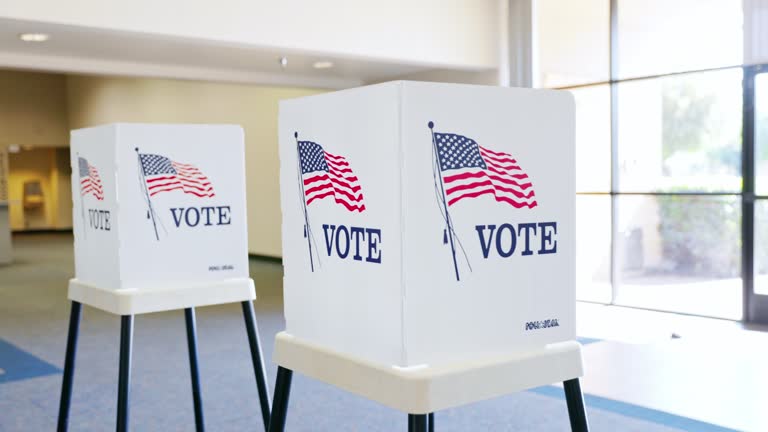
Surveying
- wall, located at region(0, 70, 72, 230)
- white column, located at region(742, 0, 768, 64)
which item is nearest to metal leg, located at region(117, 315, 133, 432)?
white column, located at region(742, 0, 768, 64)

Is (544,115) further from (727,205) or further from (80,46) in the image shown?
(727,205)

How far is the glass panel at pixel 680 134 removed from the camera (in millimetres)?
7273

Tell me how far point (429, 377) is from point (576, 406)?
0.33 meters

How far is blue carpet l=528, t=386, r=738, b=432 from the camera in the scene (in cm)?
360

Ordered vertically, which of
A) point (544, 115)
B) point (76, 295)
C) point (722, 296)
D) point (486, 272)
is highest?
point (544, 115)

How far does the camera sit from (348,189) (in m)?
1.32

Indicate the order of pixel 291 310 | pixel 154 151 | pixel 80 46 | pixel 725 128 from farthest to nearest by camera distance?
pixel 725 128
pixel 80 46
pixel 154 151
pixel 291 310

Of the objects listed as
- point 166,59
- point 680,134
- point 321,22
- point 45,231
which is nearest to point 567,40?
point 680,134

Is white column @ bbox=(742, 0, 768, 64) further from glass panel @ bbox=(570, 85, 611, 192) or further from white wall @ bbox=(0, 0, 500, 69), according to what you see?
white wall @ bbox=(0, 0, 500, 69)

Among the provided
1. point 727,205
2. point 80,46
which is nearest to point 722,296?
point 727,205

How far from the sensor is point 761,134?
260 inches

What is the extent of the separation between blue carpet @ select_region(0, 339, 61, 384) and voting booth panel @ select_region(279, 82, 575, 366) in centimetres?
423

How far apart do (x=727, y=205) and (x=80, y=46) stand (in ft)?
19.9

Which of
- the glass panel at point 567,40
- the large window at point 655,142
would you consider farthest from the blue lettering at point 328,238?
the glass panel at point 567,40
